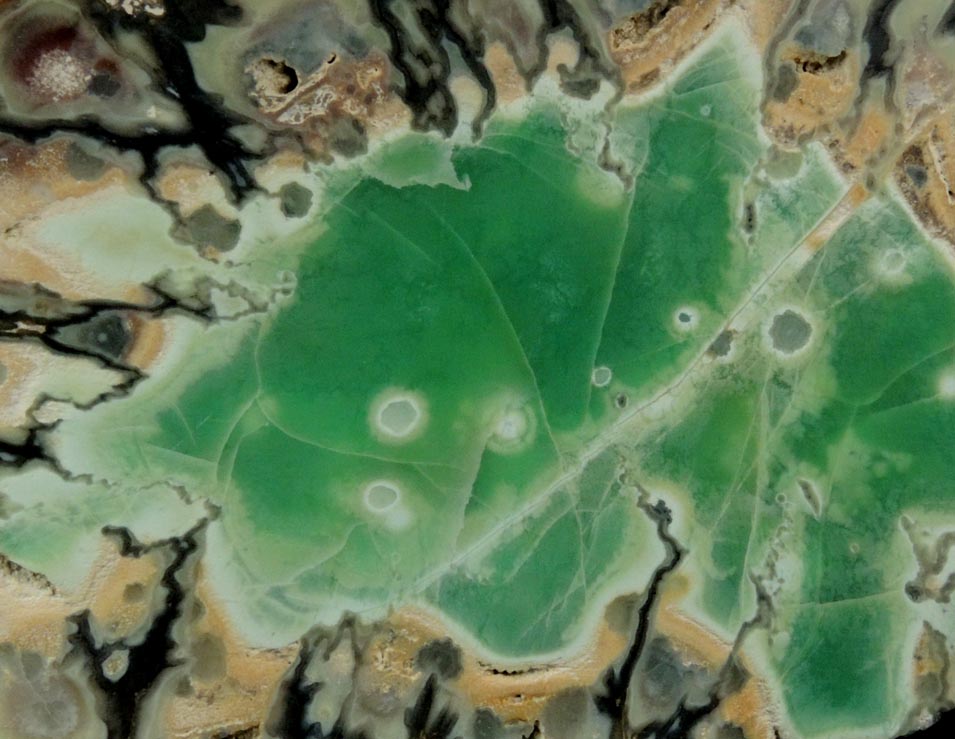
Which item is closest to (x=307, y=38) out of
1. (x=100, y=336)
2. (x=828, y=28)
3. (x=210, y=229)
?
(x=210, y=229)

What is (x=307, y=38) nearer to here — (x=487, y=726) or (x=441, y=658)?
(x=441, y=658)

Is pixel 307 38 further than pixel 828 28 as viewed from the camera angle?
No

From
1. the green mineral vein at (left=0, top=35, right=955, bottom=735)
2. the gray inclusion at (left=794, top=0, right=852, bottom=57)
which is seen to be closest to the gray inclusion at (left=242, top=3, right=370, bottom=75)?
the green mineral vein at (left=0, top=35, right=955, bottom=735)

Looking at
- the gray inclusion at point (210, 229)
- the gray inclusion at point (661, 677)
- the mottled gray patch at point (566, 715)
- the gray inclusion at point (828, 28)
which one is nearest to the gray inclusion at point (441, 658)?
the mottled gray patch at point (566, 715)

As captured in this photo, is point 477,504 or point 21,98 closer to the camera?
point 21,98

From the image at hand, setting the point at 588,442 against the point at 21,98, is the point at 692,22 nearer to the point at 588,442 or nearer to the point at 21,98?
the point at 588,442

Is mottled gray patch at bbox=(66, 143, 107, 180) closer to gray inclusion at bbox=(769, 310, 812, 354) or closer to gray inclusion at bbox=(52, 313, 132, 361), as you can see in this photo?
gray inclusion at bbox=(52, 313, 132, 361)

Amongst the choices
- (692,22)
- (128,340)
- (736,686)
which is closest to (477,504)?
(736,686)
